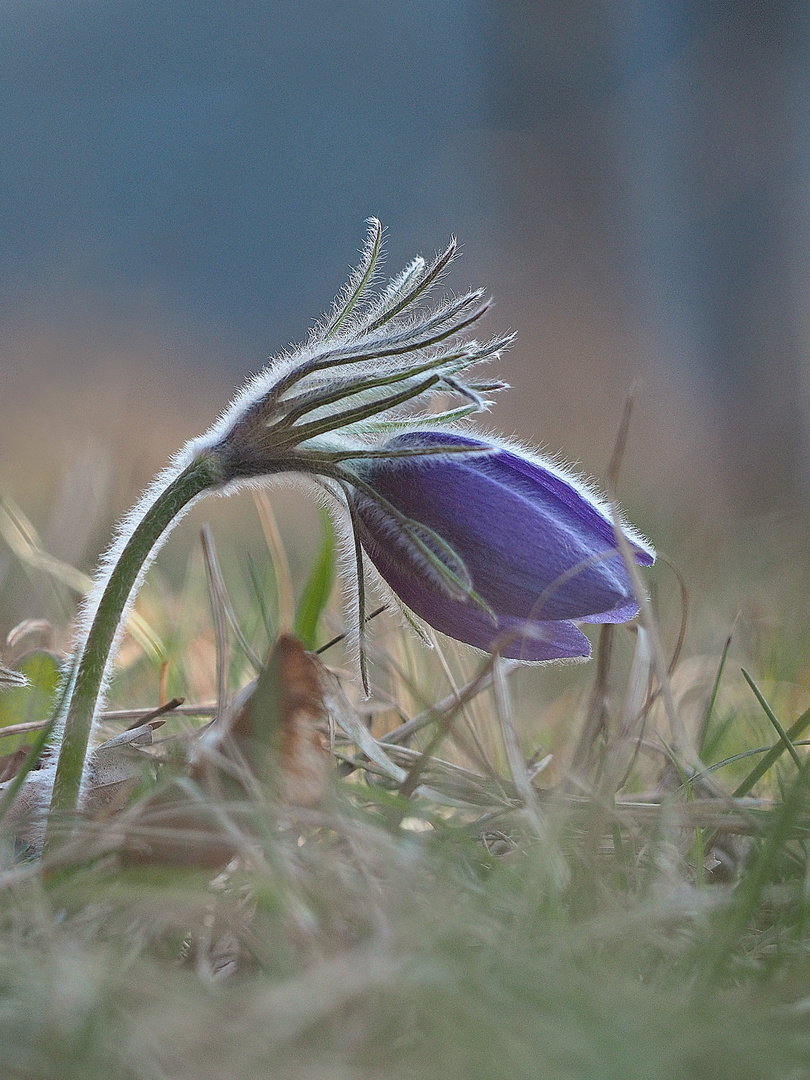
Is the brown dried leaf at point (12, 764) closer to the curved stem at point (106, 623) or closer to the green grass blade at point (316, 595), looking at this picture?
the curved stem at point (106, 623)

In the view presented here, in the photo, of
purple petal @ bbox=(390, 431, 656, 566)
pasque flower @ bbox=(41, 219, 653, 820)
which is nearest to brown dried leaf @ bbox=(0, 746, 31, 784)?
pasque flower @ bbox=(41, 219, 653, 820)

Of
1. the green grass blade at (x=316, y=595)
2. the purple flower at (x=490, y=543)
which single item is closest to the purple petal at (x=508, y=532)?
the purple flower at (x=490, y=543)

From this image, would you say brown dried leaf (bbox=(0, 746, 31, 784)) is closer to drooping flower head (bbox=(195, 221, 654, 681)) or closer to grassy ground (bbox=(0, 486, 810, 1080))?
grassy ground (bbox=(0, 486, 810, 1080))

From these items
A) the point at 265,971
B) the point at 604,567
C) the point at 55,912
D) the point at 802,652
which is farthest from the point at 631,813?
the point at 802,652

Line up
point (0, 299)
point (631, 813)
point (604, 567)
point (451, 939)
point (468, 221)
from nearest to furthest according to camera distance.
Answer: point (451, 939) → point (631, 813) → point (604, 567) → point (0, 299) → point (468, 221)

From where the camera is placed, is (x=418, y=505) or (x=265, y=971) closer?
(x=265, y=971)

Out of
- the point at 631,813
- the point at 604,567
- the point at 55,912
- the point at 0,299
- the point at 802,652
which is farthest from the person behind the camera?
→ the point at 0,299

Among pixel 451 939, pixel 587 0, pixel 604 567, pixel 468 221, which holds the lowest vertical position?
pixel 451 939

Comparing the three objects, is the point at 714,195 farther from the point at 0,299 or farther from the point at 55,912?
the point at 55,912
